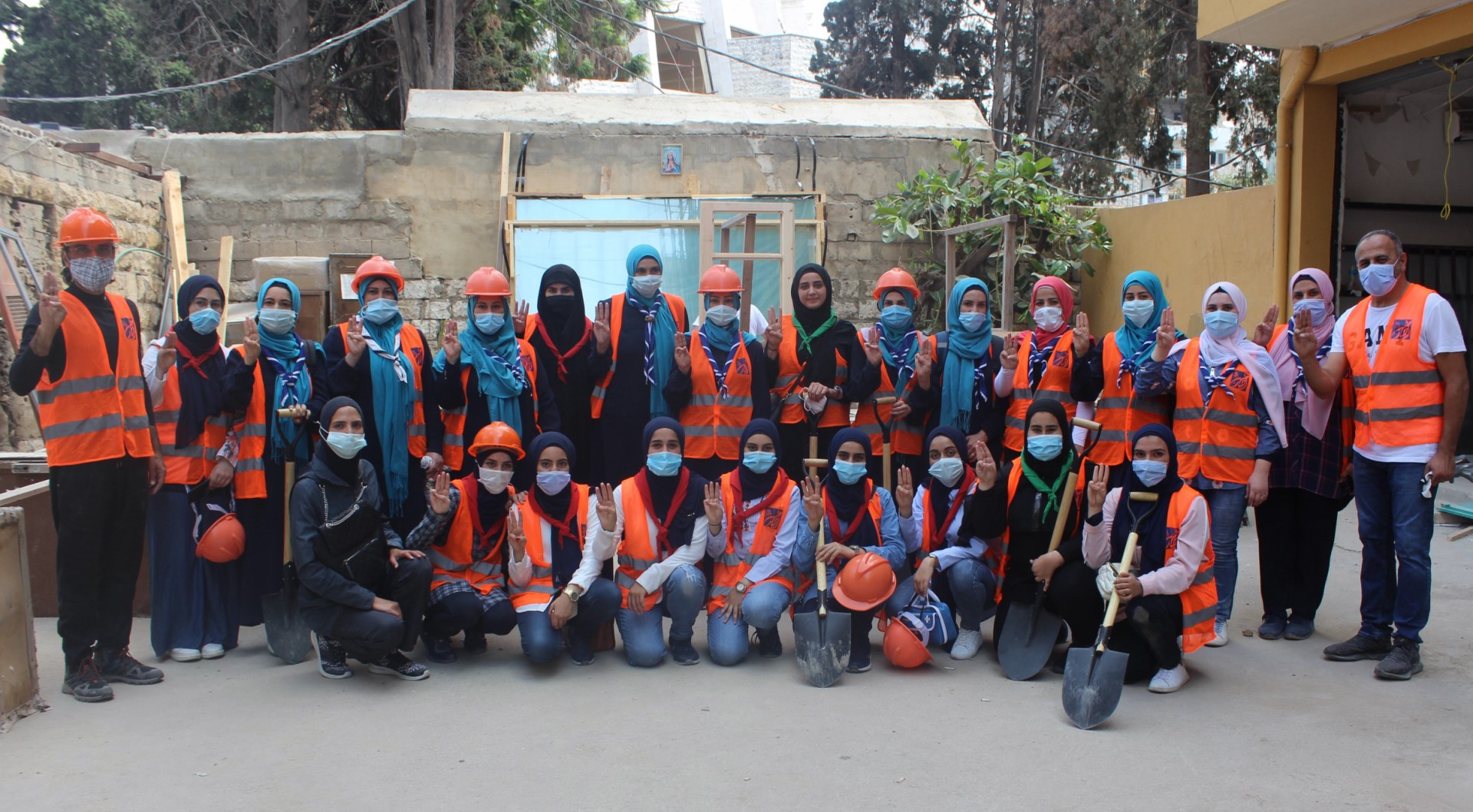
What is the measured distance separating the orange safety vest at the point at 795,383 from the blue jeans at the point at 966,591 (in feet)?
3.63

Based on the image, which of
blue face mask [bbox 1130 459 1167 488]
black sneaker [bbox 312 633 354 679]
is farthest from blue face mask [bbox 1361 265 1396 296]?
black sneaker [bbox 312 633 354 679]

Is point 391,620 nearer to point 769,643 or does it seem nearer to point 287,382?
point 287,382

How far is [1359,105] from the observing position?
8.09m

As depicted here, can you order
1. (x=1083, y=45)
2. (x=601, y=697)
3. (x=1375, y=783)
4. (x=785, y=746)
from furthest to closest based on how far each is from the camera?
1. (x=1083, y=45)
2. (x=601, y=697)
3. (x=785, y=746)
4. (x=1375, y=783)

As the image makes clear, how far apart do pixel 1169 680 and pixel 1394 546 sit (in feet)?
3.80

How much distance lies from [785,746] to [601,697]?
87 cm

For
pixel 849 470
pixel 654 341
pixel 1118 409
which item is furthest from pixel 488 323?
pixel 1118 409

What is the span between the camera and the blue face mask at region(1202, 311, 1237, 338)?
4.93 m

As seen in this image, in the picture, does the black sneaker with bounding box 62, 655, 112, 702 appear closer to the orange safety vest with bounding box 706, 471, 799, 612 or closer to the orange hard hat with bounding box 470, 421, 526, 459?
the orange hard hat with bounding box 470, 421, 526, 459

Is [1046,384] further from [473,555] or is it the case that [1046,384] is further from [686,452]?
[473,555]

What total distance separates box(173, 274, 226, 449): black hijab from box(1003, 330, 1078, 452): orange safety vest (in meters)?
3.60

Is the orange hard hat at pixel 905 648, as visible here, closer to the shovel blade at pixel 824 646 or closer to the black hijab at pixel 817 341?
the shovel blade at pixel 824 646

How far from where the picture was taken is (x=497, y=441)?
4.76 metres

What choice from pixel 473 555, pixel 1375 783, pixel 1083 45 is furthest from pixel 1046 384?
pixel 1083 45
